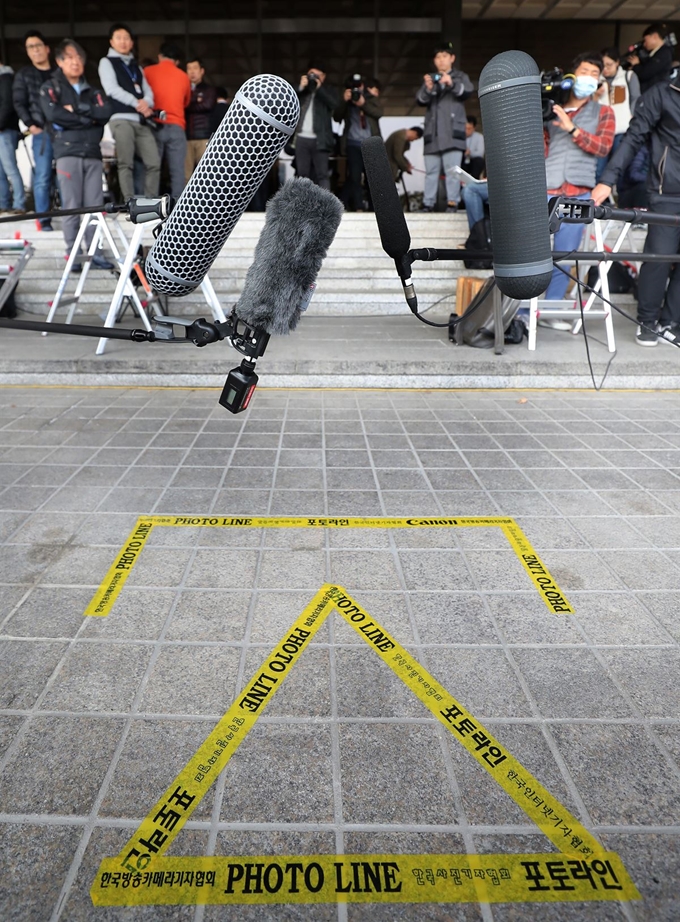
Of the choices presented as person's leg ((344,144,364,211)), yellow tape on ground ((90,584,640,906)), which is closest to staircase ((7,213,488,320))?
person's leg ((344,144,364,211))

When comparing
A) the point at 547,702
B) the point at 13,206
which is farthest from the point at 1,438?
the point at 13,206

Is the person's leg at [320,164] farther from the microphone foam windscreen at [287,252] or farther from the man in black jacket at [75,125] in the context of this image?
the microphone foam windscreen at [287,252]

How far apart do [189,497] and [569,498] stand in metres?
2.07

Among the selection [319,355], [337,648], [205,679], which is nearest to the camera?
[205,679]

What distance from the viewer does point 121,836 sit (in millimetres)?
1624

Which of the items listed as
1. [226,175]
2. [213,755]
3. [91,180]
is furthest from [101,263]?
[213,755]

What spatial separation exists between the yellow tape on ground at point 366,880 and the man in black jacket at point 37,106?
8.66 m

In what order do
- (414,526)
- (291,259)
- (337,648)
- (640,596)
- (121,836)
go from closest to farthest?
(121,836)
(291,259)
(337,648)
(640,596)
(414,526)

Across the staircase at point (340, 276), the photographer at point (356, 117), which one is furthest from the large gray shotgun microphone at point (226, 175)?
the photographer at point (356, 117)

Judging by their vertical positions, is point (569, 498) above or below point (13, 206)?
below

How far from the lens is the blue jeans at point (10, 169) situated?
29.3 feet

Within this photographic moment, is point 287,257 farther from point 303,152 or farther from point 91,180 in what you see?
point 303,152

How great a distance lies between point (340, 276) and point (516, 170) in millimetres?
6955

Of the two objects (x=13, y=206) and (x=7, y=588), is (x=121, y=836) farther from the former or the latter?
(x=13, y=206)
